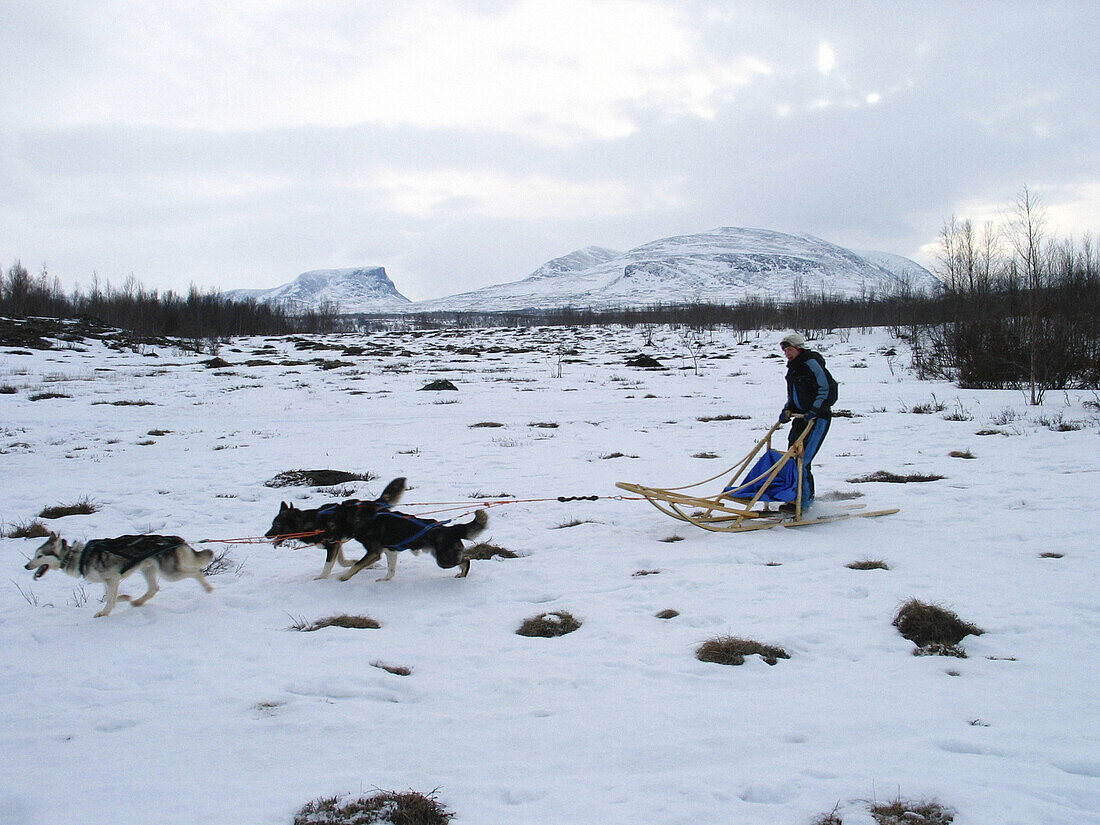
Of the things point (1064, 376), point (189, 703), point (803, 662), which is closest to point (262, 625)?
point (189, 703)

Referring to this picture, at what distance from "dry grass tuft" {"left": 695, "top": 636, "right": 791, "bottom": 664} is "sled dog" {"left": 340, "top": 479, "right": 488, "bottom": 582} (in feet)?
7.71

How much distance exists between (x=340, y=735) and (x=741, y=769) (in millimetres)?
2134

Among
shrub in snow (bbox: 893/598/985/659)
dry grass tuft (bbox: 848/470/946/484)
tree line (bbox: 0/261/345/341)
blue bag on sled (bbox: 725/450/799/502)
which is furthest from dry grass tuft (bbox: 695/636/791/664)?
tree line (bbox: 0/261/345/341)

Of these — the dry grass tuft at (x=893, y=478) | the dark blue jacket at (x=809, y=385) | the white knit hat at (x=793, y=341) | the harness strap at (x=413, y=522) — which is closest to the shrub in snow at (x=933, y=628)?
the dark blue jacket at (x=809, y=385)

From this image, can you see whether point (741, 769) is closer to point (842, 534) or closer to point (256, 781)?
point (256, 781)

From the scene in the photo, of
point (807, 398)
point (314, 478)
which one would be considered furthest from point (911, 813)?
point (314, 478)

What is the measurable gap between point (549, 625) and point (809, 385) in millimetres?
4573

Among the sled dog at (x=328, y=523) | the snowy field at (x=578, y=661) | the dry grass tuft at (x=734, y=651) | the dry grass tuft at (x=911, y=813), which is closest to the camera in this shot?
the dry grass tuft at (x=911, y=813)

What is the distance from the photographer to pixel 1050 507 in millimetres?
7375

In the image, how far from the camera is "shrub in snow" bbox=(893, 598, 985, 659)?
13.9ft

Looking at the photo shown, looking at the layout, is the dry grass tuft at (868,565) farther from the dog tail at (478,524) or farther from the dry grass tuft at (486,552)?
the dog tail at (478,524)

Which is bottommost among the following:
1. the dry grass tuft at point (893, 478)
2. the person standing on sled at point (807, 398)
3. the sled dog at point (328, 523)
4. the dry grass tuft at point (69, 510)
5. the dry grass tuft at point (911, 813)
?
the dry grass tuft at point (911, 813)

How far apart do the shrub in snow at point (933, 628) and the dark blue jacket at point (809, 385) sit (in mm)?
3004

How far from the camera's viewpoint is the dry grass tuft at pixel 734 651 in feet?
13.9
